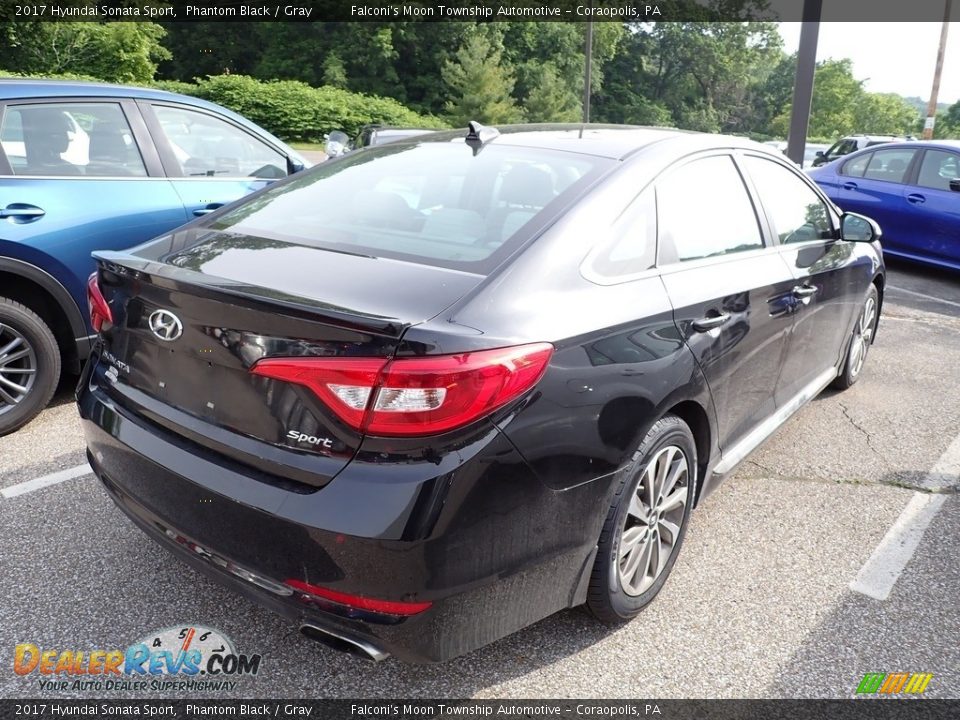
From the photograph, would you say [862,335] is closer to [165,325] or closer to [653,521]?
[653,521]

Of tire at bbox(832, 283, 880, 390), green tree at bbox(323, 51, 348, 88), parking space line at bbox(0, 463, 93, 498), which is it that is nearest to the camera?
parking space line at bbox(0, 463, 93, 498)

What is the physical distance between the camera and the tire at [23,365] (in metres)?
3.74

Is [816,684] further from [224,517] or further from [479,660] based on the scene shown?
[224,517]

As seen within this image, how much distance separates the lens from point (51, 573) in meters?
2.67

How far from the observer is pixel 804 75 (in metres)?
8.63

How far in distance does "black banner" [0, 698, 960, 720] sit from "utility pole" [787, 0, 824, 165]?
764 cm

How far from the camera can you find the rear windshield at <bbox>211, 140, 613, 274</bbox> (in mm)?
2271

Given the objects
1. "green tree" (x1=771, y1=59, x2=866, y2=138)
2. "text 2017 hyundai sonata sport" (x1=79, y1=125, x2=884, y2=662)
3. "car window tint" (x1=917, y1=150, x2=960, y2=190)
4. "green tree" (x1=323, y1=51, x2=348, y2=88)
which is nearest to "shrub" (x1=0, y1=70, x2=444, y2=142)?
"green tree" (x1=323, y1=51, x2=348, y2=88)

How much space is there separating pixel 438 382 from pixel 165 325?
843 mm

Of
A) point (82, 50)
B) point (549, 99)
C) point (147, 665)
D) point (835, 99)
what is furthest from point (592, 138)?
point (835, 99)

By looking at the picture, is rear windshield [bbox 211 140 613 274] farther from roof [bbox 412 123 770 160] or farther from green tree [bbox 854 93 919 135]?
green tree [bbox 854 93 919 135]

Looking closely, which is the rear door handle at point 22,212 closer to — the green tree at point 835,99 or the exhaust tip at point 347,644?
the exhaust tip at point 347,644

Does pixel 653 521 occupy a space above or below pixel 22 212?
below

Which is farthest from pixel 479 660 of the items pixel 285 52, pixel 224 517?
pixel 285 52
